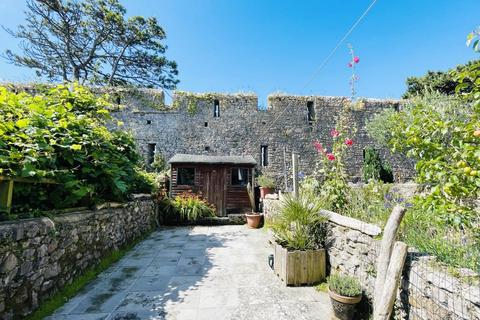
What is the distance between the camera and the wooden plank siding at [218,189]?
397 inches

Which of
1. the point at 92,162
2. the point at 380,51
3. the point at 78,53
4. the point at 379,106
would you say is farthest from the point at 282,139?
the point at 78,53

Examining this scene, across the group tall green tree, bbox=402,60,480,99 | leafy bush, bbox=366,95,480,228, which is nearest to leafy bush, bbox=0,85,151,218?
leafy bush, bbox=366,95,480,228

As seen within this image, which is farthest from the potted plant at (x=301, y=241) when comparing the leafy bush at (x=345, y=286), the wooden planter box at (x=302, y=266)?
the leafy bush at (x=345, y=286)

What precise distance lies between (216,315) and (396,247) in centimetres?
202

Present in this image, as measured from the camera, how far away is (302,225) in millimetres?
3520

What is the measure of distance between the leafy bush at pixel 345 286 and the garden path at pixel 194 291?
13.6 inches

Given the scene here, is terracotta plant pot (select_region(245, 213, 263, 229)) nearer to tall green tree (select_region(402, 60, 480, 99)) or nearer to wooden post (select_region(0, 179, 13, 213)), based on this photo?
wooden post (select_region(0, 179, 13, 213))

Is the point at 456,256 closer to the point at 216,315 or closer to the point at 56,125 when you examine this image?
the point at 216,315

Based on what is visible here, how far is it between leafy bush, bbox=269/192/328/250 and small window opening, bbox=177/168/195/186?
714 cm

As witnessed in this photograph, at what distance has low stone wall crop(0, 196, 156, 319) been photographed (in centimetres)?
218

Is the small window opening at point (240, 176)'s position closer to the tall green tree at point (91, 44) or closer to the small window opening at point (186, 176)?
the small window opening at point (186, 176)

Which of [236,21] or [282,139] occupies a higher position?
[236,21]

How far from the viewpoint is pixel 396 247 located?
6.53 ft

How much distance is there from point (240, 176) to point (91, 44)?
12.5 meters
